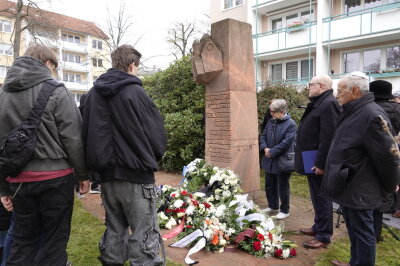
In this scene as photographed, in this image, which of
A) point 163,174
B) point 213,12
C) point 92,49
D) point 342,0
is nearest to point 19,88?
point 163,174

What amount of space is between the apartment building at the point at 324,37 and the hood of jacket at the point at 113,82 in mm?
A: 12876

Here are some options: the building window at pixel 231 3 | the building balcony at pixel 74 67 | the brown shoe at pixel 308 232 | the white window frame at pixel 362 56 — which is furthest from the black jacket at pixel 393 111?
the building balcony at pixel 74 67

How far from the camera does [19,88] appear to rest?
7.70 ft

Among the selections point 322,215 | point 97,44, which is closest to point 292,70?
point 322,215

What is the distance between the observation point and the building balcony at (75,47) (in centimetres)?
4697

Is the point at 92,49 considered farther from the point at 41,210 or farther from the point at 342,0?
the point at 41,210

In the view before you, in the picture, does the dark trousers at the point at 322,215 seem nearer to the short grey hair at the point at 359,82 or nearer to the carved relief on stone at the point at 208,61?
the short grey hair at the point at 359,82

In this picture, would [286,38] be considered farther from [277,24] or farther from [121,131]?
[121,131]

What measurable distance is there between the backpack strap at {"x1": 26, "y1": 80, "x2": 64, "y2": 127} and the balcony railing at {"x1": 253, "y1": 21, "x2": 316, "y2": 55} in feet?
60.1

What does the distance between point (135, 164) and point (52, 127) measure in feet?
2.22

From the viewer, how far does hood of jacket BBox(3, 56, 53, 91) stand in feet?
7.66

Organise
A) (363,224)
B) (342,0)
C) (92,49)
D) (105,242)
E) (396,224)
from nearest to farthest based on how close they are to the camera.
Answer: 1. (105,242)
2. (363,224)
3. (396,224)
4. (342,0)
5. (92,49)

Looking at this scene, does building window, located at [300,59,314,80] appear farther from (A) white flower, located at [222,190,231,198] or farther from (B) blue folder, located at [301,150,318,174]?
(B) blue folder, located at [301,150,318,174]

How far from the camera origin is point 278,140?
498 centimetres
